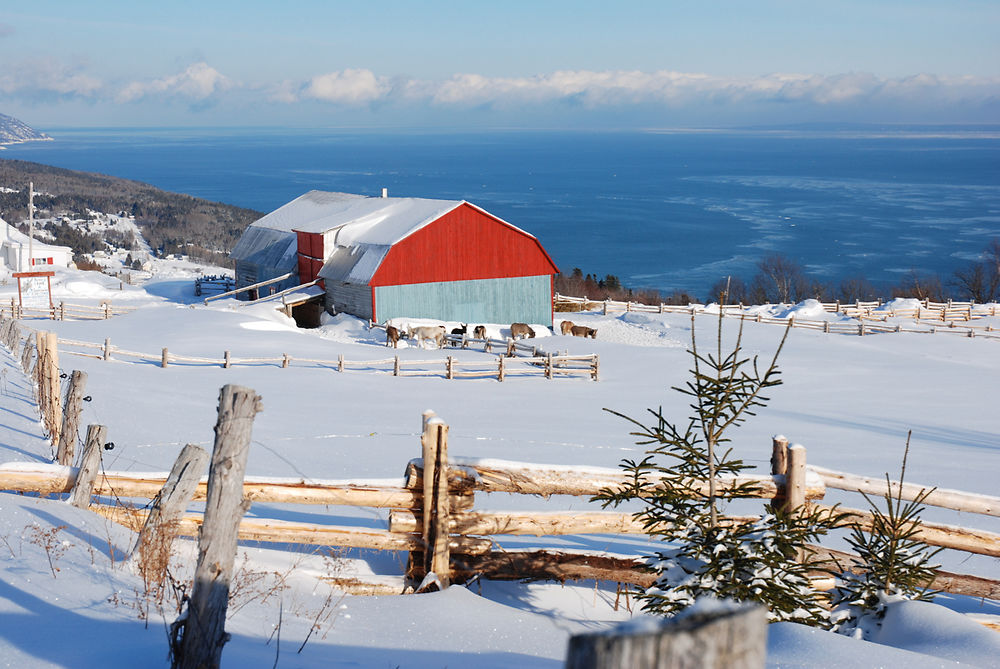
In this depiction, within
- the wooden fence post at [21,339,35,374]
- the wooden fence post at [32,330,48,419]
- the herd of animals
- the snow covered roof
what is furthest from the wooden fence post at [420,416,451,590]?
the snow covered roof

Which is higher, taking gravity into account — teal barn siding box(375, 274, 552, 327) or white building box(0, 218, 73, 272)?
white building box(0, 218, 73, 272)

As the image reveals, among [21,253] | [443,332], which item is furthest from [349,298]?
[21,253]

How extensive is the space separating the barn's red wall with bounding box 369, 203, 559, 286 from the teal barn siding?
1.05 ft

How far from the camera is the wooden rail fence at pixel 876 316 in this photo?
126 ft

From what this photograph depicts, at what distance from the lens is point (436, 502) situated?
6.93 m

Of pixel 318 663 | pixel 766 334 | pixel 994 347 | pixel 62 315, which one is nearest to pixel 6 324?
pixel 62 315

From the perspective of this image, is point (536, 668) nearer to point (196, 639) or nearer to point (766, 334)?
point (196, 639)

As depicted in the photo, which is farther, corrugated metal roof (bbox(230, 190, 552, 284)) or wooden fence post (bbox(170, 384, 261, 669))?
corrugated metal roof (bbox(230, 190, 552, 284))

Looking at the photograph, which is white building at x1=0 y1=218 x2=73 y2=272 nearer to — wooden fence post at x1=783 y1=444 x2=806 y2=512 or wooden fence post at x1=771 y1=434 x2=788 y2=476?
wooden fence post at x1=771 y1=434 x2=788 y2=476

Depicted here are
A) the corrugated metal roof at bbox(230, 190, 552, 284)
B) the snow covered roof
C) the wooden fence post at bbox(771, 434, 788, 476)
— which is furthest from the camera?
the snow covered roof

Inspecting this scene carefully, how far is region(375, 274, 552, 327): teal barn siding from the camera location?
35656 mm

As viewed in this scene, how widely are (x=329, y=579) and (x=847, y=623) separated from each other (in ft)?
13.2

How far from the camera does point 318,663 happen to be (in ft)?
15.9

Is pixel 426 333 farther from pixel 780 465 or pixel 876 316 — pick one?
pixel 780 465
